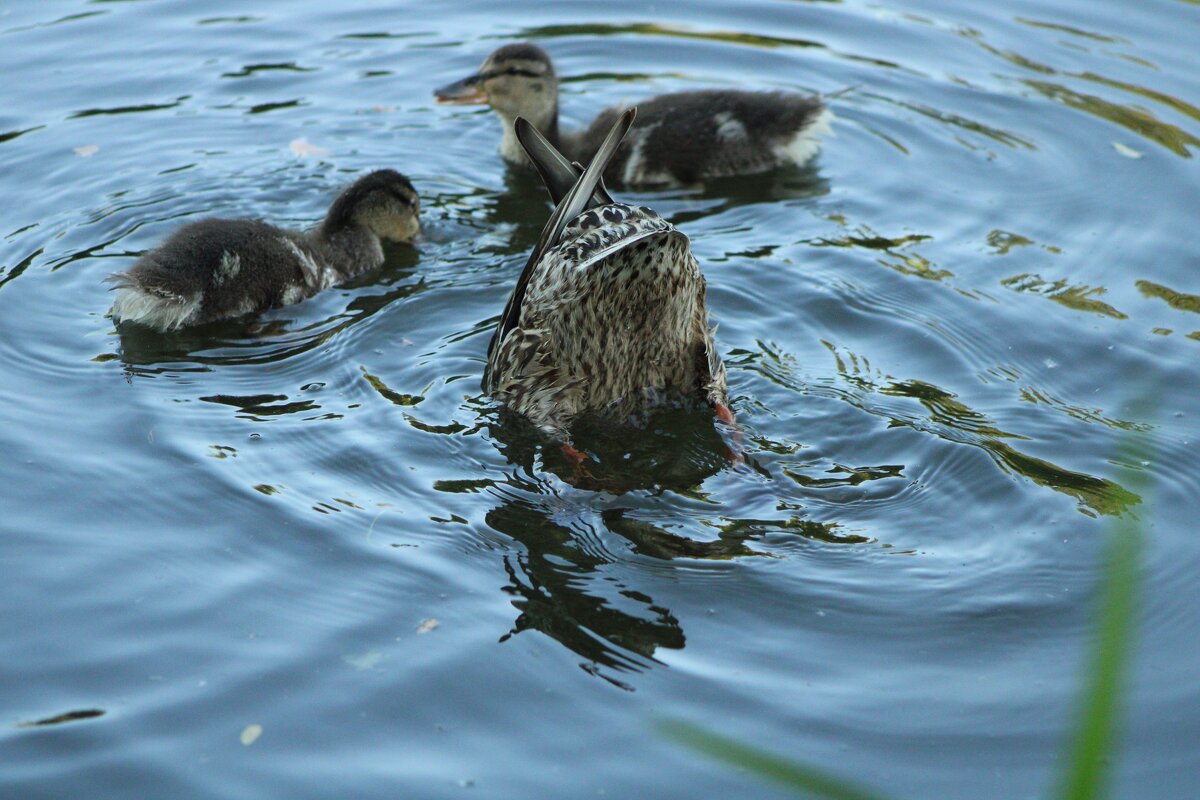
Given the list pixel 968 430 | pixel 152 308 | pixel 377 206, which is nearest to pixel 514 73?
pixel 377 206

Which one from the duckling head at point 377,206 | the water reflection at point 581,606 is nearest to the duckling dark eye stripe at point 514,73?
the duckling head at point 377,206

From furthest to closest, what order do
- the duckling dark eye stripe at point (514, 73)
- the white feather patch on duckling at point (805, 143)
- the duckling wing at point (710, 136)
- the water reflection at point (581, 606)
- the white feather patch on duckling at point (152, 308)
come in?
the duckling dark eye stripe at point (514, 73) → the white feather patch on duckling at point (805, 143) → the duckling wing at point (710, 136) → the white feather patch on duckling at point (152, 308) → the water reflection at point (581, 606)

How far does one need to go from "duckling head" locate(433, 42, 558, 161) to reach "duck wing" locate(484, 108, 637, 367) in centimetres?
227

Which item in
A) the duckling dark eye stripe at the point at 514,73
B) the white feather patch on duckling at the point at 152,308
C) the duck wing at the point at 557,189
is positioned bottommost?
the white feather patch on duckling at the point at 152,308

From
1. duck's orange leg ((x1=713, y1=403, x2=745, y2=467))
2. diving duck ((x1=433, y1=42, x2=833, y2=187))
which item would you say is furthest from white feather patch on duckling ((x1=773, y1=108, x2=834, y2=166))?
duck's orange leg ((x1=713, y1=403, x2=745, y2=467))

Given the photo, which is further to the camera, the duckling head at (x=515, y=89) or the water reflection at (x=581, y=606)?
the duckling head at (x=515, y=89)

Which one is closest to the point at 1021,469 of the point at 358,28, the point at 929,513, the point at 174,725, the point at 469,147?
the point at 929,513

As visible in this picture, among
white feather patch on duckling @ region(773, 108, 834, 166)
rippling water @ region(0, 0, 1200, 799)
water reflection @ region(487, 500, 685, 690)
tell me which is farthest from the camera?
white feather patch on duckling @ region(773, 108, 834, 166)

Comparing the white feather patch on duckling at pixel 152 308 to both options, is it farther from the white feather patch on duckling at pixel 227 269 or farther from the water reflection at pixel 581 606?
the water reflection at pixel 581 606

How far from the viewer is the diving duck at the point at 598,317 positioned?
4.03 meters

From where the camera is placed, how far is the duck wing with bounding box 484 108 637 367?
13.5ft

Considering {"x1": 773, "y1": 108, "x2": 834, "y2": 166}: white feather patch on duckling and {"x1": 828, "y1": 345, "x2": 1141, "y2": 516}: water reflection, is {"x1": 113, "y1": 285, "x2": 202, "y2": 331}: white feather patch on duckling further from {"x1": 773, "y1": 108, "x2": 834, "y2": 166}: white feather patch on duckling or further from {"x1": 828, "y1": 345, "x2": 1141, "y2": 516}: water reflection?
{"x1": 773, "y1": 108, "x2": 834, "y2": 166}: white feather patch on duckling

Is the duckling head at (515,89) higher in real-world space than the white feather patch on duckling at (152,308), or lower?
higher

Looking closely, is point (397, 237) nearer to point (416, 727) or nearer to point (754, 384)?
point (754, 384)
